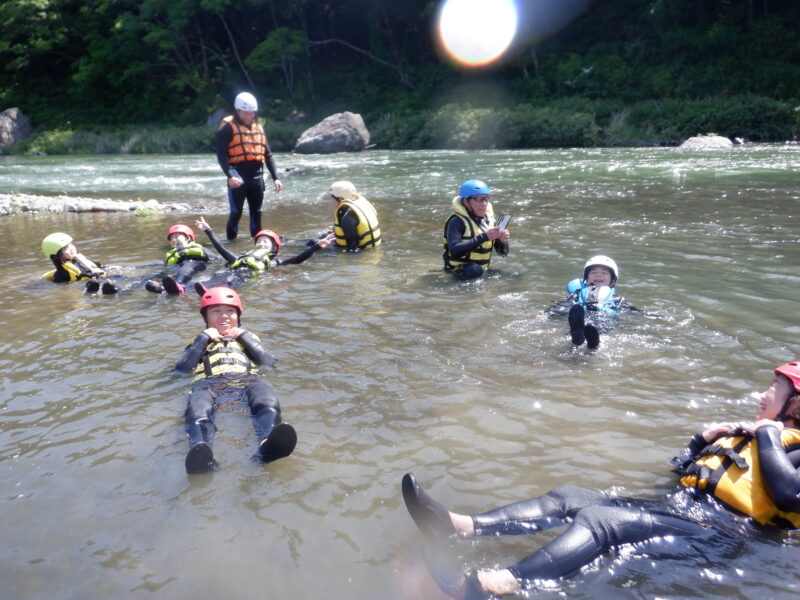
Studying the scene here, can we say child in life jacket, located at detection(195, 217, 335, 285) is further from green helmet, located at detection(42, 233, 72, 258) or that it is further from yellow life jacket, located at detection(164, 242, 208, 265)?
green helmet, located at detection(42, 233, 72, 258)

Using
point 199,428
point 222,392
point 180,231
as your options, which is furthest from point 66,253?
point 199,428

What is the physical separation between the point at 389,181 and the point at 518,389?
1560cm

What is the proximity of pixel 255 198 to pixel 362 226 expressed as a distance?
2.02 metres

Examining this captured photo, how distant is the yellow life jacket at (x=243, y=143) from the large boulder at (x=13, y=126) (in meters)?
40.9

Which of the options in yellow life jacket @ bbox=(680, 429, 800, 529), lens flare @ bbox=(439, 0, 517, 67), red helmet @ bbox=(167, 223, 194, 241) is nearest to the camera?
yellow life jacket @ bbox=(680, 429, 800, 529)

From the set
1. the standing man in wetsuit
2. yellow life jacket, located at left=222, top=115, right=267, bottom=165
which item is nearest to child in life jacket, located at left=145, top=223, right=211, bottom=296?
the standing man in wetsuit

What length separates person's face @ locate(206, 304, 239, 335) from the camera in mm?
5523

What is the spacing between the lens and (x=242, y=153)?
34.3 ft

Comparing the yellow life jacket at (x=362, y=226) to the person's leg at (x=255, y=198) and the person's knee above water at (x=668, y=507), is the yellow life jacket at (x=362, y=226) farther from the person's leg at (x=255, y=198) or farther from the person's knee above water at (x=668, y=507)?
the person's knee above water at (x=668, y=507)

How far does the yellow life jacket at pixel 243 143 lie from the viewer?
10.4 metres

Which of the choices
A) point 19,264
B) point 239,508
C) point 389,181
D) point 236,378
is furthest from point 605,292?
point 389,181

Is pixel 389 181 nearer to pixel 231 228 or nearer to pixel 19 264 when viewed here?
pixel 231 228

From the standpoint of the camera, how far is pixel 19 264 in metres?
10.1

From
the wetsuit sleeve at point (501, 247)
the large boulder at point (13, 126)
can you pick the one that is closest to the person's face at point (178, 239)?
the wetsuit sleeve at point (501, 247)
